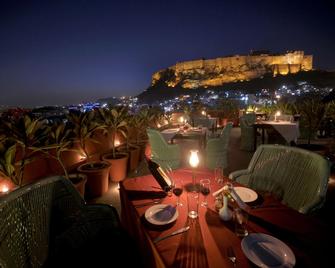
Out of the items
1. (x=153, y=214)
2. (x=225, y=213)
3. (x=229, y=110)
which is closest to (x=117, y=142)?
(x=153, y=214)

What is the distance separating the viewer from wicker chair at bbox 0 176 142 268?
108 cm

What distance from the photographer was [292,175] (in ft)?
5.55

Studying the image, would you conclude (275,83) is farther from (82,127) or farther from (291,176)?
(291,176)

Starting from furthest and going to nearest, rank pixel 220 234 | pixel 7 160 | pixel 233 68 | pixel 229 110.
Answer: pixel 233 68 < pixel 229 110 < pixel 7 160 < pixel 220 234

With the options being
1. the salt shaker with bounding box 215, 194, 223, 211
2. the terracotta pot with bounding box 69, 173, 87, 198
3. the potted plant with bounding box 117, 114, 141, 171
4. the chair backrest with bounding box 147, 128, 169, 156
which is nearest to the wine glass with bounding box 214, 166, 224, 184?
the salt shaker with bounding box 215, 194, 223, 211

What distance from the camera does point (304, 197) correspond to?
1.55 m

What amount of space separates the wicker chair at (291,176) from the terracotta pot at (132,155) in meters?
2.52

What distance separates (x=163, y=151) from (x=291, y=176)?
84.6 inches

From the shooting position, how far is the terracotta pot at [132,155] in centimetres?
405

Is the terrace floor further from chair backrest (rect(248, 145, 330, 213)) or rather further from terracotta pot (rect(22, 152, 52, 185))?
chair backrest (rect(248, 145, 330, 213))

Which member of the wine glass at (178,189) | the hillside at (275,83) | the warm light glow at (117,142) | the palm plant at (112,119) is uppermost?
the hillside at (275,83)

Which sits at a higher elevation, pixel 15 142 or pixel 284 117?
pixel 15 142

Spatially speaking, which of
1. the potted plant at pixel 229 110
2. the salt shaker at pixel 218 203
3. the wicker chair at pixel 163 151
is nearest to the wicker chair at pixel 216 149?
the wicker chair at pixel 163 151

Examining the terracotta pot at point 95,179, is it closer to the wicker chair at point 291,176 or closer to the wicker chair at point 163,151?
the wicker chair at point 163,151
